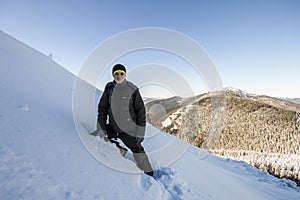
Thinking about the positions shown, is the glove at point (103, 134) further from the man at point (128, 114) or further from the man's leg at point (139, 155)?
the man's leg at point (139, 155)

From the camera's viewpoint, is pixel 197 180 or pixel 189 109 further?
pixel 189 109

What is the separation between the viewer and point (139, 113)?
12.5ft

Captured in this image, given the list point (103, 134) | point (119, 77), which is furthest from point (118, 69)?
point (103, 134)

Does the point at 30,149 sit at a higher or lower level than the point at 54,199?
higher

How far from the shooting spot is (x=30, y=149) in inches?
104

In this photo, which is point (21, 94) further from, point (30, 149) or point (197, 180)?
point (197, 180)

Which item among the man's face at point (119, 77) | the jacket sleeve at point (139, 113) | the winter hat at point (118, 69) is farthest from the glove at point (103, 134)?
the winter hat at point (118, 69)

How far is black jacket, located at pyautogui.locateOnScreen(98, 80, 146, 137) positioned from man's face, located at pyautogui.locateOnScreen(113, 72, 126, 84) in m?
0.08

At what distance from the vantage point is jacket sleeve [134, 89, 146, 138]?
12.2ft

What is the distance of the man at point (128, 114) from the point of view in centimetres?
372

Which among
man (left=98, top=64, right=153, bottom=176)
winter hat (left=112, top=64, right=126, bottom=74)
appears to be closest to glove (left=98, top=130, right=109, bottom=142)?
man (left=98, top=64, right=153, bottom=176)

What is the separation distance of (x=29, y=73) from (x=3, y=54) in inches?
37.2

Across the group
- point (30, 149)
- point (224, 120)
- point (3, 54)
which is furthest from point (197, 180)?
point (224, 120)

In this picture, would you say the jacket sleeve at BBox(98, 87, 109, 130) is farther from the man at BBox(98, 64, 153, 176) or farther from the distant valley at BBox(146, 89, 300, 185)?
the distant valley at BBox(146, 89, 300, 185)
